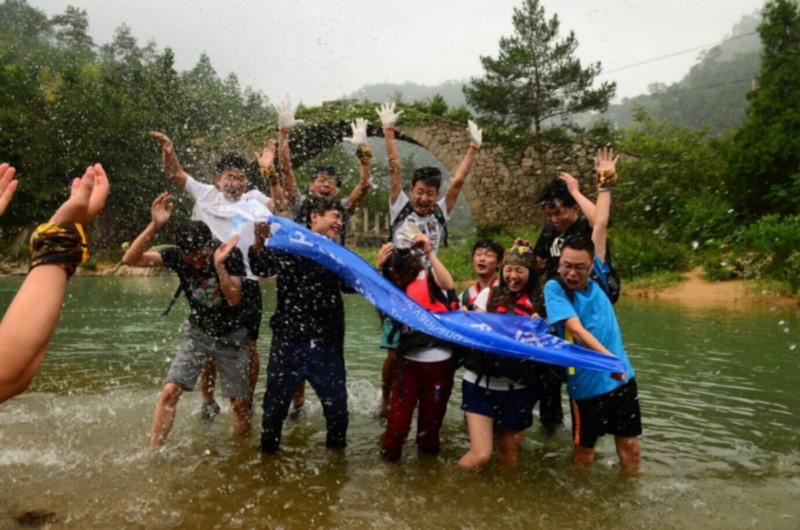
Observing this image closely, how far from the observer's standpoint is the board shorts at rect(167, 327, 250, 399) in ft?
15.2

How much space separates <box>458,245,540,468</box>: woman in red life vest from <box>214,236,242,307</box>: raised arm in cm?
174

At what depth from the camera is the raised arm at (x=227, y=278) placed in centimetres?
427

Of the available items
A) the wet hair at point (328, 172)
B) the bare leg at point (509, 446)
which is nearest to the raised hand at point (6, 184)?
the wet hair at point (328, 172)

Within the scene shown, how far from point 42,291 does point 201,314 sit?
10.6ft

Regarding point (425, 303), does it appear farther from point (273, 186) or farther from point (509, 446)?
point (273, 186)

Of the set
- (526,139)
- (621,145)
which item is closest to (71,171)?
(526,139)

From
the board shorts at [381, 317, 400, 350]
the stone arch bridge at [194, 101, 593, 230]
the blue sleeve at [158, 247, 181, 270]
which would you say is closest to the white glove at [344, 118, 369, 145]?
the board shorts at [381, 317, 400, 350]

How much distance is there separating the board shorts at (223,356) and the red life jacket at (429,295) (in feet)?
4.70

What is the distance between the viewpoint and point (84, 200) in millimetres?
1631

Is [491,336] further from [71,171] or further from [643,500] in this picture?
[71,171]

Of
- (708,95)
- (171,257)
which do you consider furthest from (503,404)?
(708,95)

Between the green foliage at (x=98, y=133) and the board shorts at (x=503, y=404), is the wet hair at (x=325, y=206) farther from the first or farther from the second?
the green foliage at (x=98, y=133)

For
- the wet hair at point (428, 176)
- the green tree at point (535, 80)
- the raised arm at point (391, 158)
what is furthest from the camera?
the green tree at point (535, 80)

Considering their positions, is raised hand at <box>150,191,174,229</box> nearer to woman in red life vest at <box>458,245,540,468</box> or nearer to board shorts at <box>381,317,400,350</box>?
board shorts at <box>381,317,400,350</box>
